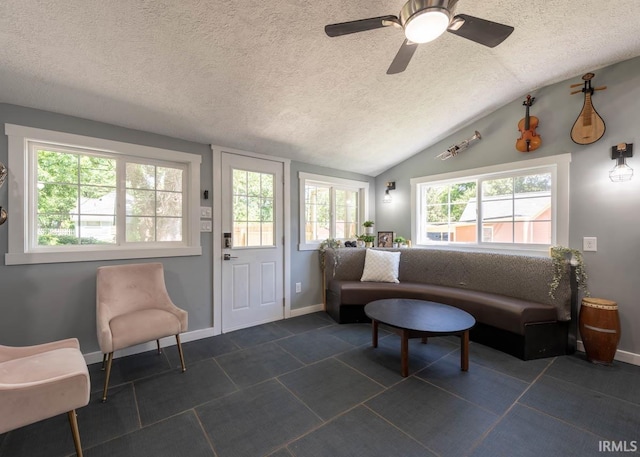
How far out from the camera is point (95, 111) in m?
2.24

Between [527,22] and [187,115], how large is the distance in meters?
2.93

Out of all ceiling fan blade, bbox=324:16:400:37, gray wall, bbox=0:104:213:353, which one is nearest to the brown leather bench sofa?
gray wall, bbox=0:104:213:353

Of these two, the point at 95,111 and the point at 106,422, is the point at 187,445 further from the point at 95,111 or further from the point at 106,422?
the point at 95,111

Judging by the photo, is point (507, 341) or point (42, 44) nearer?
point (42, 44)

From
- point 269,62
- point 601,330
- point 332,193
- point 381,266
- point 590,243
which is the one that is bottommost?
point 601,330

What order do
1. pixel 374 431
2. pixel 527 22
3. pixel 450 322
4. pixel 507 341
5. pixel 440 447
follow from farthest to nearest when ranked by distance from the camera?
pixel 507 341 → pixel 450 322 → pixel 527 22 → pixel 374 431 → pixel 440 447

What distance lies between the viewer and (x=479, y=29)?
1.46 meters

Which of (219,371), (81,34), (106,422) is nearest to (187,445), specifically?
(106,422)

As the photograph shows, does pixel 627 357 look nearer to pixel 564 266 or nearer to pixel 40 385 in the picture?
pixel 564 266

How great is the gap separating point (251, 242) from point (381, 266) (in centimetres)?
177

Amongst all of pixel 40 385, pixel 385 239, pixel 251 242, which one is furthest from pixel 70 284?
pixel 385 239

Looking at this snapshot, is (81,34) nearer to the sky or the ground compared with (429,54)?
nearer to the ground

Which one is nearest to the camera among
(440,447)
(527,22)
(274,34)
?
(440,447)

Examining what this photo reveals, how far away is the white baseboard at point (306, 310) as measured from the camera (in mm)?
3625
